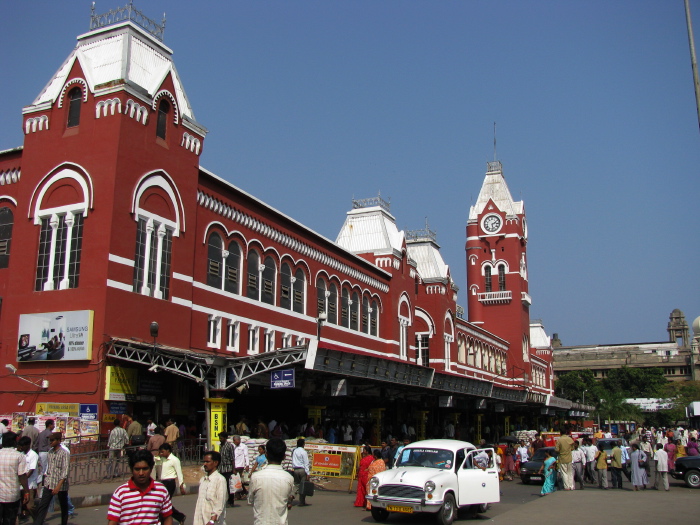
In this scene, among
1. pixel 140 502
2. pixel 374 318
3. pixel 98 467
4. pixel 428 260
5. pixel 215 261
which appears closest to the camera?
pixel 140 502

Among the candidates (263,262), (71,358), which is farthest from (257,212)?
(71,358)

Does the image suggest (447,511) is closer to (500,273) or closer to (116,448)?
(116,448)

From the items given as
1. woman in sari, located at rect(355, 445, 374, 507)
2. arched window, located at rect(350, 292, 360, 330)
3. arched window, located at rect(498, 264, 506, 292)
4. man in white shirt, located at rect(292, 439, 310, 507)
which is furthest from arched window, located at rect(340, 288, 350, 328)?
arched window, located at rect(498, 264, 506, 292)

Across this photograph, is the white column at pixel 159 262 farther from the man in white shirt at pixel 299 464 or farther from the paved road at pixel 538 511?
the man in white shirt at pixel 299 464

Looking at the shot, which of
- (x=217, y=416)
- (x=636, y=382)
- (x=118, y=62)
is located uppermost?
(x=118, y=62)

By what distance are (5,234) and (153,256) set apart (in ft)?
18.4

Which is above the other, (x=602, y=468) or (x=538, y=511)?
(x=602, y=468)

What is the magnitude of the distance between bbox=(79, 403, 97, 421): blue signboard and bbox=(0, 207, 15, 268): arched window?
6.83m

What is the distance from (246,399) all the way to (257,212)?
26.3 ft

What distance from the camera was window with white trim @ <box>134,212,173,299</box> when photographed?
24203 mm

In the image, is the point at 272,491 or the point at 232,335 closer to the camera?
the point at 272,491

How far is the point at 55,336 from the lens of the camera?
22672 millimetres

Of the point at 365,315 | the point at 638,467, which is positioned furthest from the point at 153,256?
the point at 365,315

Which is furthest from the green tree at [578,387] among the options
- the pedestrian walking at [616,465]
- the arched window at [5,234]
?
the arched window at [5,234]
